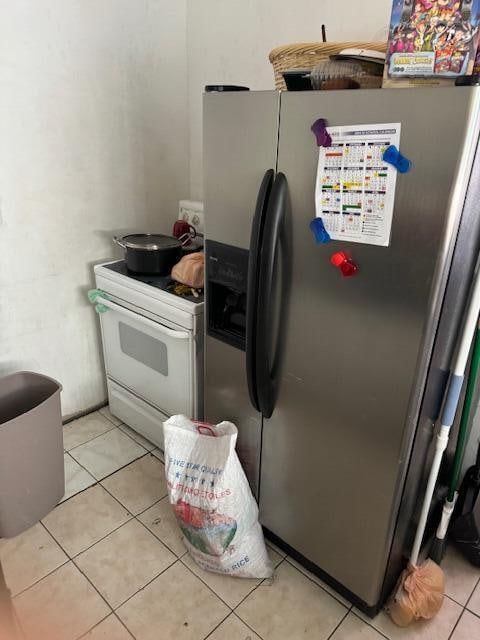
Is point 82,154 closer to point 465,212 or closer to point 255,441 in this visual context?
point 255,441

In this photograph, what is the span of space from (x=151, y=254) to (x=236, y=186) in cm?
72

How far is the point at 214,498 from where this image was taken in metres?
1.47

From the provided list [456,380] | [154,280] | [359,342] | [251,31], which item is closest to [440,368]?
[456,380]

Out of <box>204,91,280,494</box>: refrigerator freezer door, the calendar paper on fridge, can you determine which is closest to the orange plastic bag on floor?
<box>204,91,280,494</box>: refrigerator freezer door

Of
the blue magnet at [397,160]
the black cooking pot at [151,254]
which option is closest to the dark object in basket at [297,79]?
the blue magnet at [397,160]

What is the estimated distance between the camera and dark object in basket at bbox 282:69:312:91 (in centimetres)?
119

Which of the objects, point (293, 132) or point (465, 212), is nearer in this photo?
point (465, 212)

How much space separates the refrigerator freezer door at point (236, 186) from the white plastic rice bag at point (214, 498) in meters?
0.10

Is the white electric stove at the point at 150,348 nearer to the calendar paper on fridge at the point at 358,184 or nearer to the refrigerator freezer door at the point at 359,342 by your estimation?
the refrigerator freezer door at the point at 359,342

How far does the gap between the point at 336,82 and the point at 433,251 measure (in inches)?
19.2

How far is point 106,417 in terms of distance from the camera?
2441 millimetres

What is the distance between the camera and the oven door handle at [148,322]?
5.80 feet

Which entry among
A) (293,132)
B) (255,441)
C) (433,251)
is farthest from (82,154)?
(433,251)

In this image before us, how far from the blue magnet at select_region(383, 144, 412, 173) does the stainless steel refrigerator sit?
0.05ft
